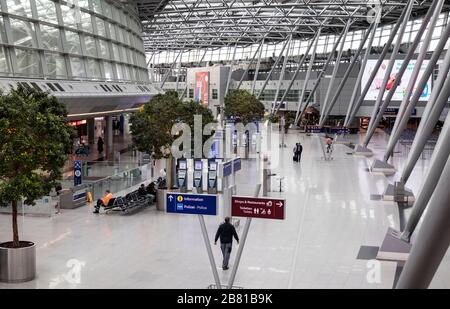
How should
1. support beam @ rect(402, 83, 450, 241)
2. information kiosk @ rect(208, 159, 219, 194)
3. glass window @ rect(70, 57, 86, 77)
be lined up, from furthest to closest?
glass window @ rect(70, 57, 86, 77)
information kiosk @ rect(208, 159, 219, 194)
support beam @ rect(402, 83, 450, 241)

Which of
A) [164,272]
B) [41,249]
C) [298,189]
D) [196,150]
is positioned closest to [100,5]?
[196,150]

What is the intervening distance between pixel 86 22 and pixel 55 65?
776 cm

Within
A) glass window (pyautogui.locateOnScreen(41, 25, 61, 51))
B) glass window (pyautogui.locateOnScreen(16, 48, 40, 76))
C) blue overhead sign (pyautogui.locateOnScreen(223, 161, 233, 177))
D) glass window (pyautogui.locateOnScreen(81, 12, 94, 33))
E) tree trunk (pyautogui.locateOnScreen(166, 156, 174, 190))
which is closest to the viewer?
blue overhead sign (pyautogui.locateOnScreen(223, 161, 233, 177))

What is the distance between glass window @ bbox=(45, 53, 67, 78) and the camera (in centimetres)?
3478

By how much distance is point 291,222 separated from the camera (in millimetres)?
22531

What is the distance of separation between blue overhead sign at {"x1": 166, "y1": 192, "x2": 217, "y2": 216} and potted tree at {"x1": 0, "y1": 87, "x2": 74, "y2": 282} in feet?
12.4

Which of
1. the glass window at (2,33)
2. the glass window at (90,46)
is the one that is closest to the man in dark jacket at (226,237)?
the glass window at (2,33)

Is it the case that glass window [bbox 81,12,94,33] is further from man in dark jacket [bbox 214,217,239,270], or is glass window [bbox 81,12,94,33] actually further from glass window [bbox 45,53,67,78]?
man in dark jacket [bbox 214,217,239,270]

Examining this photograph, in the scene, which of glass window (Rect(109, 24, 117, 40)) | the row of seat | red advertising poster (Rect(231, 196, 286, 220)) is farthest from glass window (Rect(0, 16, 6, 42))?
red advertising poster (Rect(231, 196, 286, 220))

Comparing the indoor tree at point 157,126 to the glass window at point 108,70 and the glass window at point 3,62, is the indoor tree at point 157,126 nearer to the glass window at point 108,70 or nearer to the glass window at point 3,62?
the glass window at point 3,62

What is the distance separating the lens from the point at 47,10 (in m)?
36.4

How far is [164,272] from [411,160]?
1083 centimetres

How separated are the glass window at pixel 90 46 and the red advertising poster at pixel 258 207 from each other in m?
29.2
